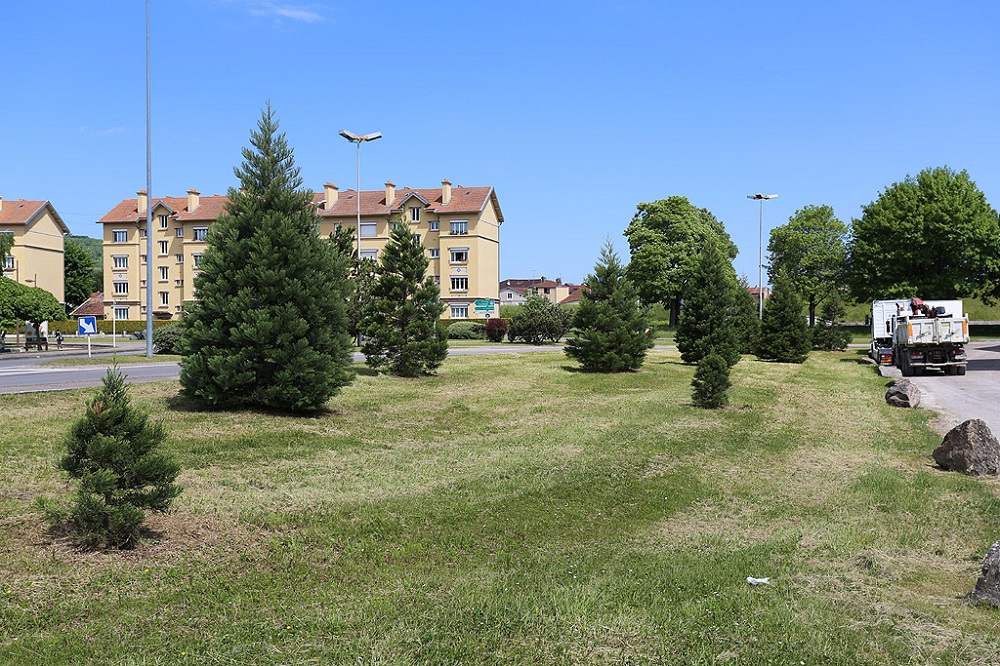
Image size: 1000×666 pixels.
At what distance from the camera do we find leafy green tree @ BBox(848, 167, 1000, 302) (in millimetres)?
60812

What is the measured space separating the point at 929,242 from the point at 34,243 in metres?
80.8

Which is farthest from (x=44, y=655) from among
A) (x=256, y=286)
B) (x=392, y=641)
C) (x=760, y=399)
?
(x=760, y=399)

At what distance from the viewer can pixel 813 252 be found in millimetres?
77062

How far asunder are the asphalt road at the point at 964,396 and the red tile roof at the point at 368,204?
155ft

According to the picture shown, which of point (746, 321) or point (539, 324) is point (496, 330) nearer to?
point (539, 324)

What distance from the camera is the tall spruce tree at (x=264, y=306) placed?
1499 centimetres

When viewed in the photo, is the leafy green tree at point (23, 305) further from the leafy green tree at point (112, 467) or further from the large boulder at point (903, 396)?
the large boulder at point (903, 396)

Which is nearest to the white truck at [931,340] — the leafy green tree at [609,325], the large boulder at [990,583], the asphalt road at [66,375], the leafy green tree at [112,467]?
the leafy green tree at [609,325]

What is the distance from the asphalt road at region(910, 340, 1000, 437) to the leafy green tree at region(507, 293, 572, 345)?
76.0ft

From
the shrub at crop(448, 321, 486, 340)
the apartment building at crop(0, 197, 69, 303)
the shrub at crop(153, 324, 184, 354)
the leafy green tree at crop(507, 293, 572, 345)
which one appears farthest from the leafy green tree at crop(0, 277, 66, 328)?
the apartment building at crop(0, 197, 69, 303)

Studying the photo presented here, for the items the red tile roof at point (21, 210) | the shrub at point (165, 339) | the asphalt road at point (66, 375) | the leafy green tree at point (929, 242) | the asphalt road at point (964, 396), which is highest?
the red tile roof at point (21, 210)

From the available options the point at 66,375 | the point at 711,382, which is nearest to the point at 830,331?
the point at 711,382

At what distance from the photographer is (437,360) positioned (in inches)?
984

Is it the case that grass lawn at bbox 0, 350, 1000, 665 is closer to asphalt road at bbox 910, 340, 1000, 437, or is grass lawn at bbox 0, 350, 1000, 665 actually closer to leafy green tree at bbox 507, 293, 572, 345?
asphalt road at bbox 910, 340, 1000, 437
